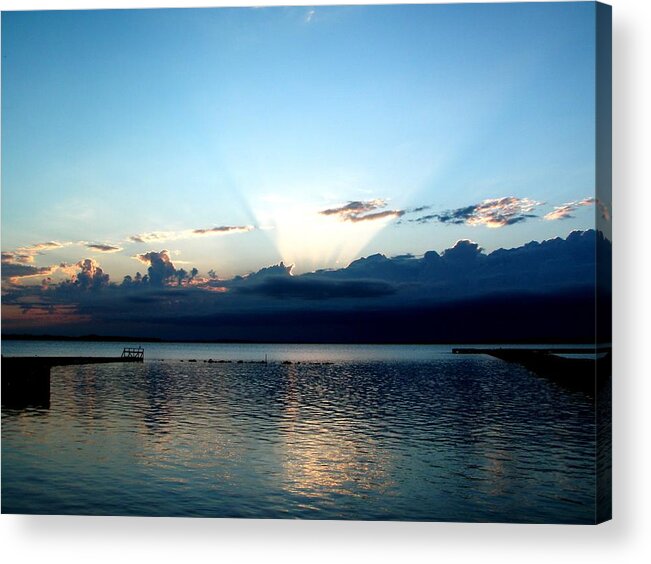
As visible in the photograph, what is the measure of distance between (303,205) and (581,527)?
5172 millimetres

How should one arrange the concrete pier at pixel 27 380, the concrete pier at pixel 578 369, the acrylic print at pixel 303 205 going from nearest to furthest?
the concrete pier at pixel 578 369, the acrylic print at pixel 303 205, the concrete pier at pixel 27 380

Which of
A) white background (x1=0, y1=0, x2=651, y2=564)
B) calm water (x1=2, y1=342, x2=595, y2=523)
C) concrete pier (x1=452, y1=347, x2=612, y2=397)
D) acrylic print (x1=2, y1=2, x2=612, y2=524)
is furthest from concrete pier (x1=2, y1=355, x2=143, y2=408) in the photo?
concrete pier (x1=452, y1=347, x2=612, y2=397)

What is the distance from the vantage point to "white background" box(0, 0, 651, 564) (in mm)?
8047

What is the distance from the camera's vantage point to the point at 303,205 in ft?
33.3

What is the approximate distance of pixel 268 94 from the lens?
9.69m

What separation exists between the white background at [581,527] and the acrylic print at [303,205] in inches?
6.8

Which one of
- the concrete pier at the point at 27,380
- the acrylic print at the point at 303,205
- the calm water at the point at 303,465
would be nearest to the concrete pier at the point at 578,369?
the acrylic print at the point at 303,205

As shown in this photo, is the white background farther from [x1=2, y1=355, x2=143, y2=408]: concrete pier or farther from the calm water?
[x1=2, y1=355, x2=143, y2=408]: concrete pier

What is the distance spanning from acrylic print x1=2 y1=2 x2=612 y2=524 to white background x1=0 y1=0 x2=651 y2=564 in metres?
0.17

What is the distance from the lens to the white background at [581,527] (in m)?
8.05

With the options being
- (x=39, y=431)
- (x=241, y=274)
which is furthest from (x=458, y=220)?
(x=39, y=431)

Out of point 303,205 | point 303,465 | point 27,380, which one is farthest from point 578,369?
point 27,380

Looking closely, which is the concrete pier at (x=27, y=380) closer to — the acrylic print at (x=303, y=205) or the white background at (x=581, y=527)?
the acrylic print at (x=303, y=205)

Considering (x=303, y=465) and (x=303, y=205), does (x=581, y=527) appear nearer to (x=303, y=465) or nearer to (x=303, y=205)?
(x=303, y=465)
